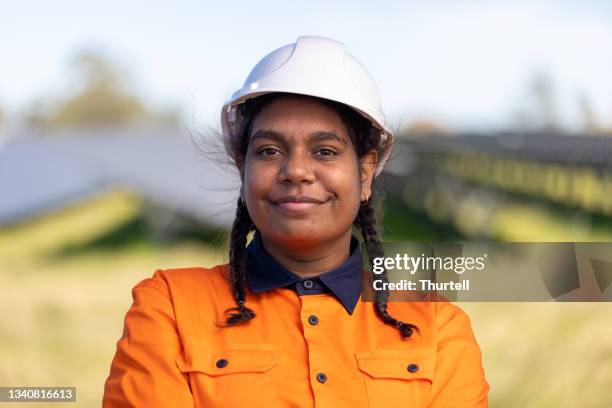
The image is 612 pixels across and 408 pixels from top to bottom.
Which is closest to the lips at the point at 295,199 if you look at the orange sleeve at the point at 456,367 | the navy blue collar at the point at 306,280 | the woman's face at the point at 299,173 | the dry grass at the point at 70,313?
the woman's face at the point at 299,173

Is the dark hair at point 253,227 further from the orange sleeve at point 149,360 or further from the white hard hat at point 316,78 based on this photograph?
the orange sleeve at point 149,360

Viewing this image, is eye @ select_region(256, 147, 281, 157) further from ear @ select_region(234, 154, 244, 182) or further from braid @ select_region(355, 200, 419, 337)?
braid @ select_region(355, 200, 419, 337)

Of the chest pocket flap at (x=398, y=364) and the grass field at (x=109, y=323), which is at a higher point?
the grass field at (x=109, y=323)

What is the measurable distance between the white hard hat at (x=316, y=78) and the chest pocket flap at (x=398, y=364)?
0.55 m

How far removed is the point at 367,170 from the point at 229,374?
0.63 meters

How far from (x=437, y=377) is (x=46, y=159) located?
5825 mm

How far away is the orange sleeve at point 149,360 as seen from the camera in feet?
6.39

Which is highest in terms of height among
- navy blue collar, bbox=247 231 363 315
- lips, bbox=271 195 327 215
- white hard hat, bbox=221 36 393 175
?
white hard hat, bbox=221 36 393 175

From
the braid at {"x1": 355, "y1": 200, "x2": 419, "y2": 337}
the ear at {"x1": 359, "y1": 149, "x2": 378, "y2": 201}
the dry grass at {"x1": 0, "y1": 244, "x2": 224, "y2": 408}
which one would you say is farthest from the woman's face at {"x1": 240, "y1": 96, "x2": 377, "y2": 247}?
the dry grass at {"x1": 0, "y1": 244, "x2": 224, "y2": 408}

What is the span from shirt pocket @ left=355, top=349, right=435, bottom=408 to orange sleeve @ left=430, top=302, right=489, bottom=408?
0.03m

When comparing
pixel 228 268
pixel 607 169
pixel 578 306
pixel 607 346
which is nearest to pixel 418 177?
pixel 607 169

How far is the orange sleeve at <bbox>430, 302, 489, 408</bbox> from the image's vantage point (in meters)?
2.05
